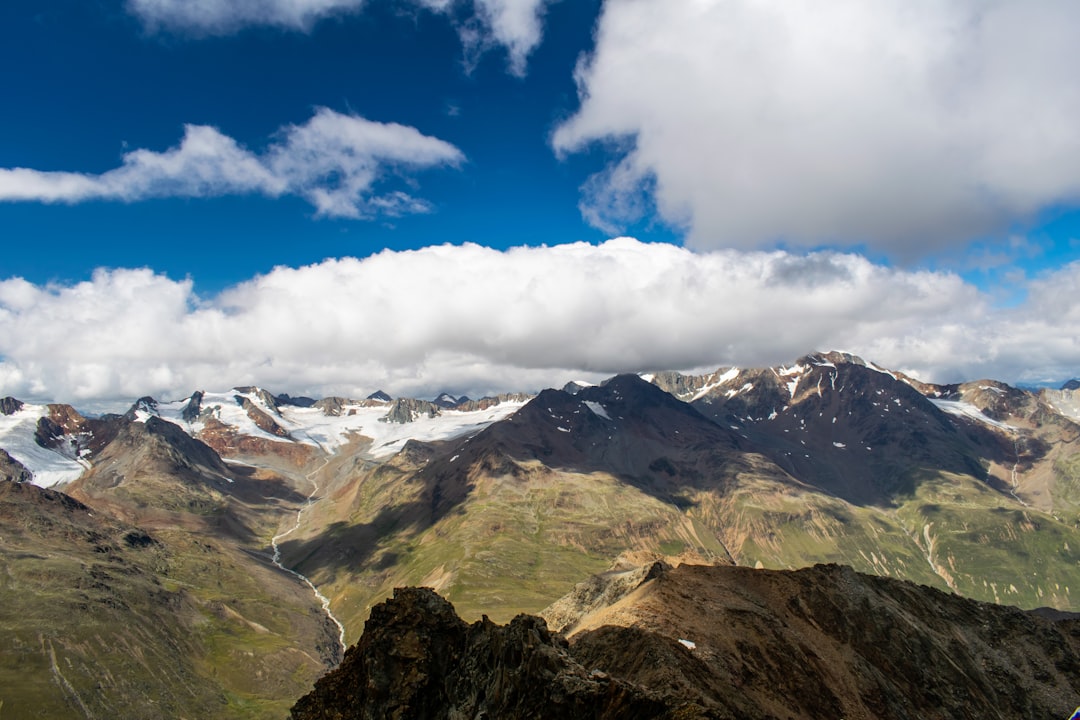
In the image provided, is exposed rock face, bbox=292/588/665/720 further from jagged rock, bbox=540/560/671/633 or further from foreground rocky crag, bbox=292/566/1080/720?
jagged rock, bbox=540/560/671/633

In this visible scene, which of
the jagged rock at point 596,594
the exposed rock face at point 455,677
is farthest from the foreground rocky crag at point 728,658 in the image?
the jagged rock at point 596,594

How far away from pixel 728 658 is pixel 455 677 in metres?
61.5

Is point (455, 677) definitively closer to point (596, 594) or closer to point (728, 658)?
point (728, 658)

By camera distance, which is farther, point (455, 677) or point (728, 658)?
point (728, 658)

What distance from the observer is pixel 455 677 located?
54.5 meters

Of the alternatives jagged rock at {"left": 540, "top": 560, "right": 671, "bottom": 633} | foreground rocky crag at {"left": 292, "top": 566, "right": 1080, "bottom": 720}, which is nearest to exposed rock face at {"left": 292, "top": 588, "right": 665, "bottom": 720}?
foreground rocky crag at {"left": 292, "top": 566, "right": 1080, "bottom": 720}

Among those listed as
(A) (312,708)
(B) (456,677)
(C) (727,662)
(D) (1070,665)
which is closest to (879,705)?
(C) (727,662)

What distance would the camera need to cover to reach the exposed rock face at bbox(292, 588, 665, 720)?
42.8 metres

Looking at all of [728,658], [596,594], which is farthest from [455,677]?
[596,594]

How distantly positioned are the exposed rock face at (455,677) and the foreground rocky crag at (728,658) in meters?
0.11

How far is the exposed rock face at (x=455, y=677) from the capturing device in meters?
42.8

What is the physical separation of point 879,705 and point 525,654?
3886 inches

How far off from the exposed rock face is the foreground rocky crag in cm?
11

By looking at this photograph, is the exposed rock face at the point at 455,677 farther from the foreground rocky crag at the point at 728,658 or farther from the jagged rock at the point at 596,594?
the jagged rock at the point at 596,594
